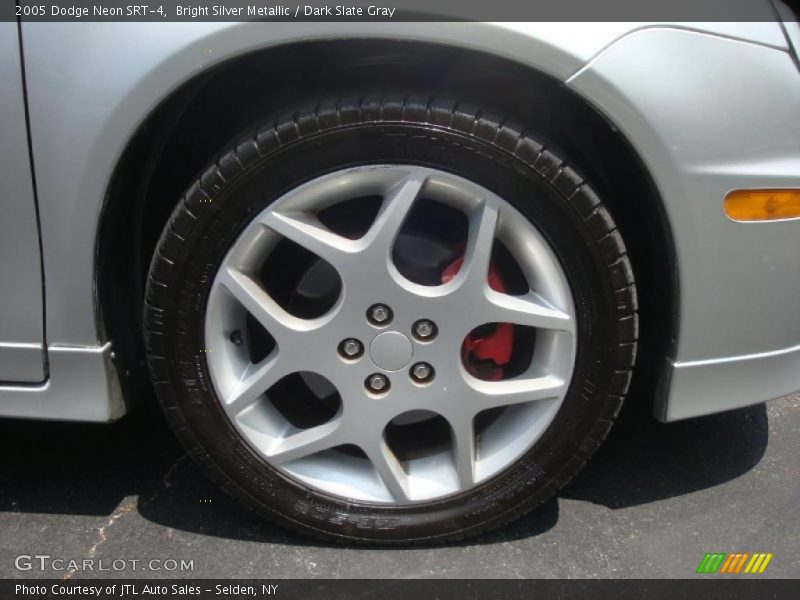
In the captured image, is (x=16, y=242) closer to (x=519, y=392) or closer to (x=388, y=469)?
(x=388, y=469)

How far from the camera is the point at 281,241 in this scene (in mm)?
1769

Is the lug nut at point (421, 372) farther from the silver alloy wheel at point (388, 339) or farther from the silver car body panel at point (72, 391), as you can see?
the silver car body panel at point (72, 391)

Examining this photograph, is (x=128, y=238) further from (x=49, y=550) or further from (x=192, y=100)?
(x=49, y=550)

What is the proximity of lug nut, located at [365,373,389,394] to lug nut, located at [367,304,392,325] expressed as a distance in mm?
122

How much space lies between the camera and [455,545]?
1802 millimetres

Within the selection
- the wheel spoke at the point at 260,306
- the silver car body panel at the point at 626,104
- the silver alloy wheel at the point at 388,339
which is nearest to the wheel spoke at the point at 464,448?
the silver alloy wheel at the point at 388,339

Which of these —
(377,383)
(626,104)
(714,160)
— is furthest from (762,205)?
(377,383)

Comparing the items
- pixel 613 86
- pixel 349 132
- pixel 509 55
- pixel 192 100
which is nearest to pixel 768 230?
pixel 613 86

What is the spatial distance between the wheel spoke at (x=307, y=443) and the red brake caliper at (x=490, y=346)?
0.33m

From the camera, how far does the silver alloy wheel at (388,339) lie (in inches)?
62.3

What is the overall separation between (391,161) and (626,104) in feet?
1.49

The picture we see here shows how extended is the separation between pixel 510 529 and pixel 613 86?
103 cm

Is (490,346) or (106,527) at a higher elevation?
(490,346)

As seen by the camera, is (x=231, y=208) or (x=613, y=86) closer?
(x=613, y=86)
